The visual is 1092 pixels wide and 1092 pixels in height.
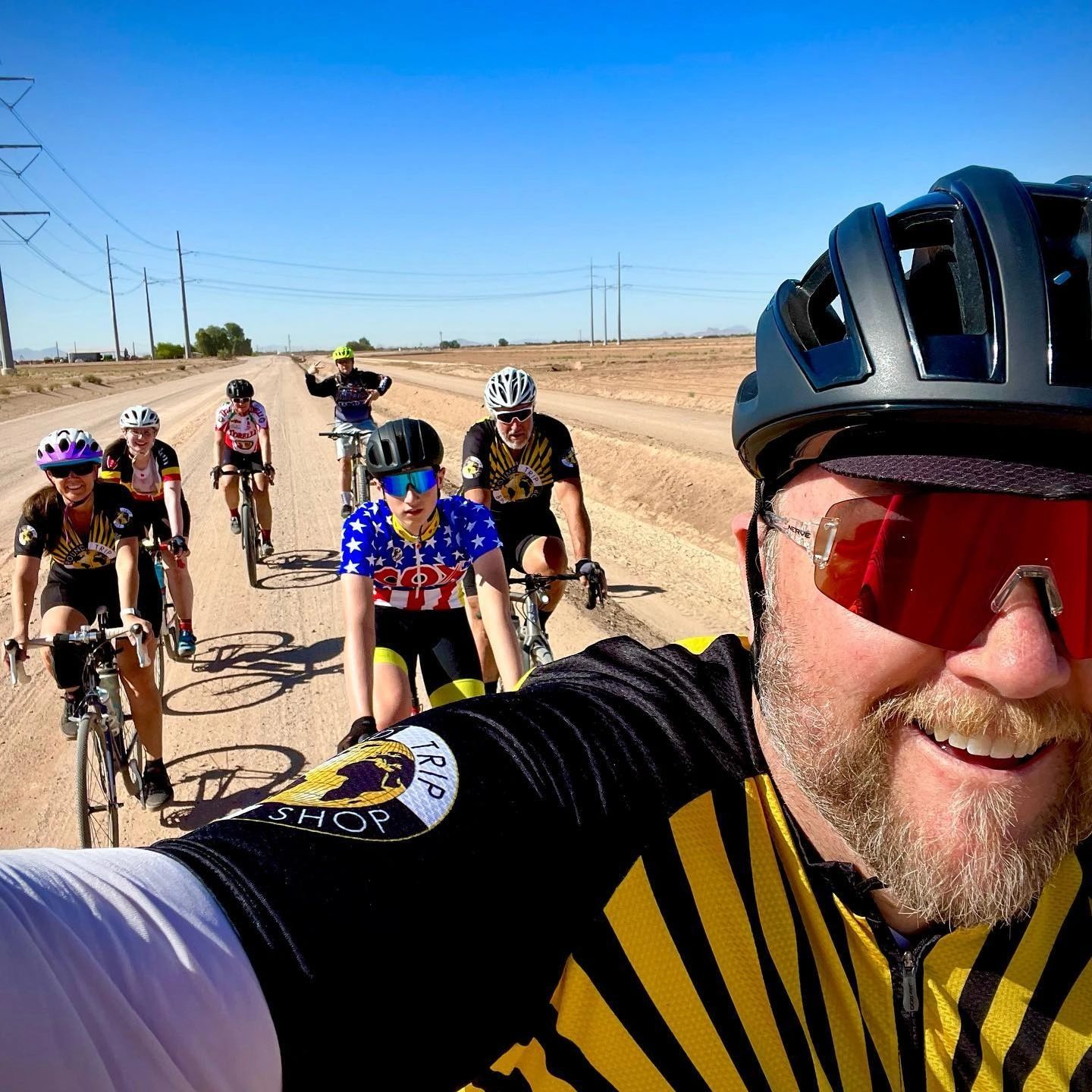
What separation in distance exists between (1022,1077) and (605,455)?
1456 centimetres

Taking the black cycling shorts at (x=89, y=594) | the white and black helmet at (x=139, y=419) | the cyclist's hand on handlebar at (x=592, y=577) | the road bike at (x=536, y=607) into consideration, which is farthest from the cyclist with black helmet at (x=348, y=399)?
the cyclist's hand on handlebar at (x=592, y=577)

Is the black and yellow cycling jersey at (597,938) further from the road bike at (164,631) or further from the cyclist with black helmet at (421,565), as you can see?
the road bike at (164,631)

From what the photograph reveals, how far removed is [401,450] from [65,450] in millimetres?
2485

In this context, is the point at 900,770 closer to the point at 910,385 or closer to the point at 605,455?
the point at 910,385

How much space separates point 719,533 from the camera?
1055cm

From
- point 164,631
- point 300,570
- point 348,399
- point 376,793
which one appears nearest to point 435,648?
point 376,793

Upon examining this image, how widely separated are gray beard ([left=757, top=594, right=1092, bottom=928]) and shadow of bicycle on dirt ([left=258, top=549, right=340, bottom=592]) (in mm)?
8722

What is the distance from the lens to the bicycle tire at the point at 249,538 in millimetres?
9227

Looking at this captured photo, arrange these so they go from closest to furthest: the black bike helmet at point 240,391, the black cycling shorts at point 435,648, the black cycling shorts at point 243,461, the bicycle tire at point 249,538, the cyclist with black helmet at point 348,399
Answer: the black cycling shorts at point 435,648
the bicycle tire at point 249,538
the black cycling shorts at point 243,461
the black bike helmet at point 240,391
the cyclist with black helmet at point 348,399

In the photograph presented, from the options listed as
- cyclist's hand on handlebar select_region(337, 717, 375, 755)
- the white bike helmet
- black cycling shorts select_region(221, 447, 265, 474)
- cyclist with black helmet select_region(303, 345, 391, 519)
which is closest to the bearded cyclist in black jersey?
cyclist's hand on handlebar select_region(337, 717, 375, 755)

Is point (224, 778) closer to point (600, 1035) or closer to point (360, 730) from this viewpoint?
point (360, 730)

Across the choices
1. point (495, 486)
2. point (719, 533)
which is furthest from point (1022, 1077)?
point (719, 533)

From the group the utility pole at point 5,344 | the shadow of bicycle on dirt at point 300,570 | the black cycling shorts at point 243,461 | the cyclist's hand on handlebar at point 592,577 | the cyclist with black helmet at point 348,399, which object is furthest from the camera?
the utility pole at point 5,344

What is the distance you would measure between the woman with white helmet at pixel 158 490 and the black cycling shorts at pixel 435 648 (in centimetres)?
362
